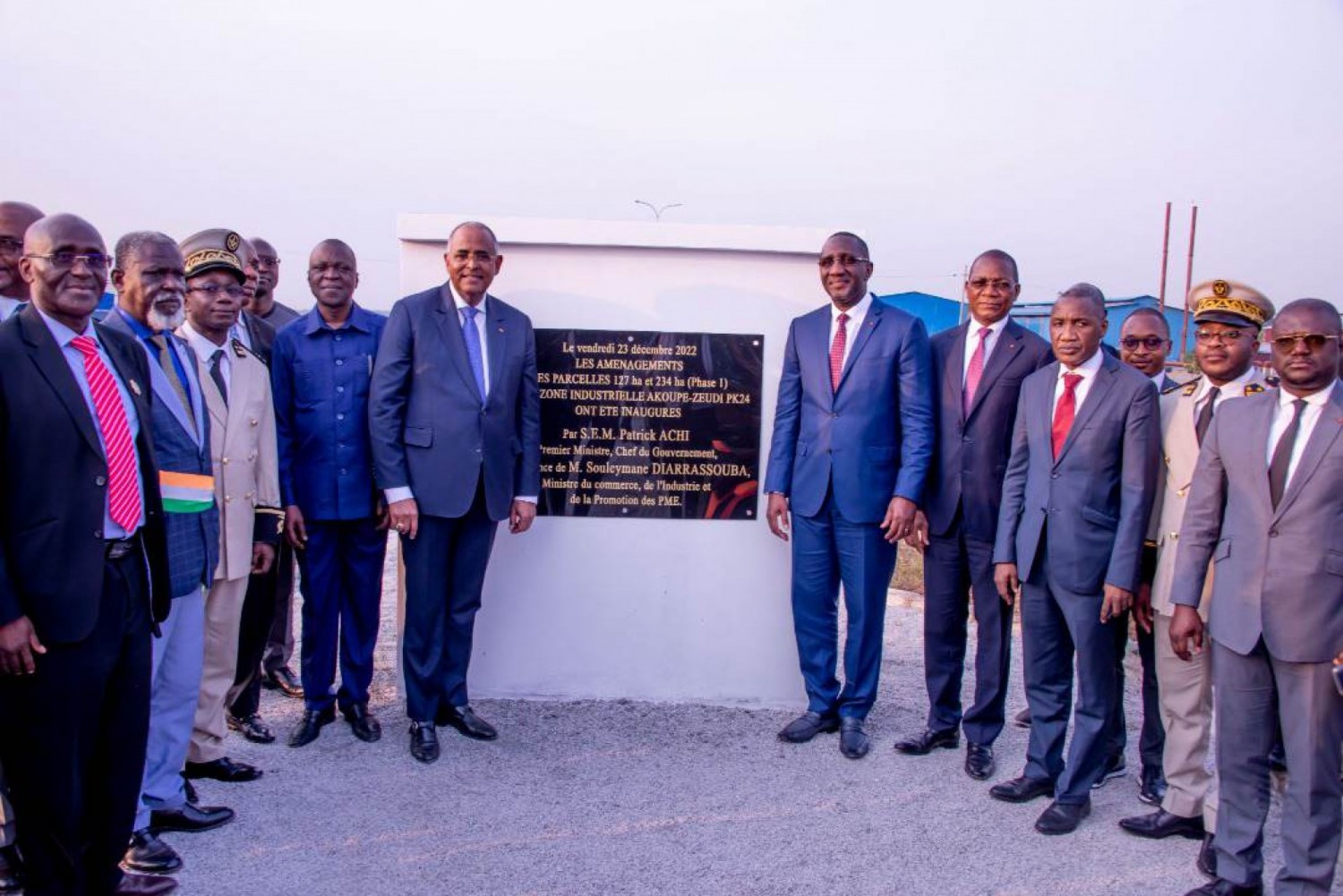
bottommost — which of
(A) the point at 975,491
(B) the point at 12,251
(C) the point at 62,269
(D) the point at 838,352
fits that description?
(A) the point at 975,491

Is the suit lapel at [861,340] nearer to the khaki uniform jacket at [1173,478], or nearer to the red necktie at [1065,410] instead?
the red necktie at [1065,410]

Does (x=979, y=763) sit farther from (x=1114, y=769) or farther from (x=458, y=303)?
(x=458, y=303)

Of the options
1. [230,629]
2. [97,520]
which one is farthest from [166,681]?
[97,520]

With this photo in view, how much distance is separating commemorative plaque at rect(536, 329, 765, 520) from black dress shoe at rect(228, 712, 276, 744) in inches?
63.4

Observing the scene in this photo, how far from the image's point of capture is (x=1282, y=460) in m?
3.10

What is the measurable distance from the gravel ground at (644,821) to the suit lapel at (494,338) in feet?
5.53

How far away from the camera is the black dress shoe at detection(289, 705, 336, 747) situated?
445 centimetres

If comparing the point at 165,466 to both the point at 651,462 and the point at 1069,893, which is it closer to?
the point at 651,462

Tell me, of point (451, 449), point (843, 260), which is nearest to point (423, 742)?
point (451, 449)

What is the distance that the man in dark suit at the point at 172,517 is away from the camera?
3395 millimetres

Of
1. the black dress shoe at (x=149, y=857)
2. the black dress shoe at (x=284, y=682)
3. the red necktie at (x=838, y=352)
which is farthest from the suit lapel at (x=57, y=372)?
the red necktie at (x=838, y=352)

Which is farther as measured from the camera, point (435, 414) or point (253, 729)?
point (253, 729)

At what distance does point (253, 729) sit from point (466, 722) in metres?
0.95

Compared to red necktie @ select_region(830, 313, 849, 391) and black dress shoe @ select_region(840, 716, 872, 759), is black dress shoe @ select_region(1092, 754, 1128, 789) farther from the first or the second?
red necktie @ select_region(830, 313, 849, 391)
